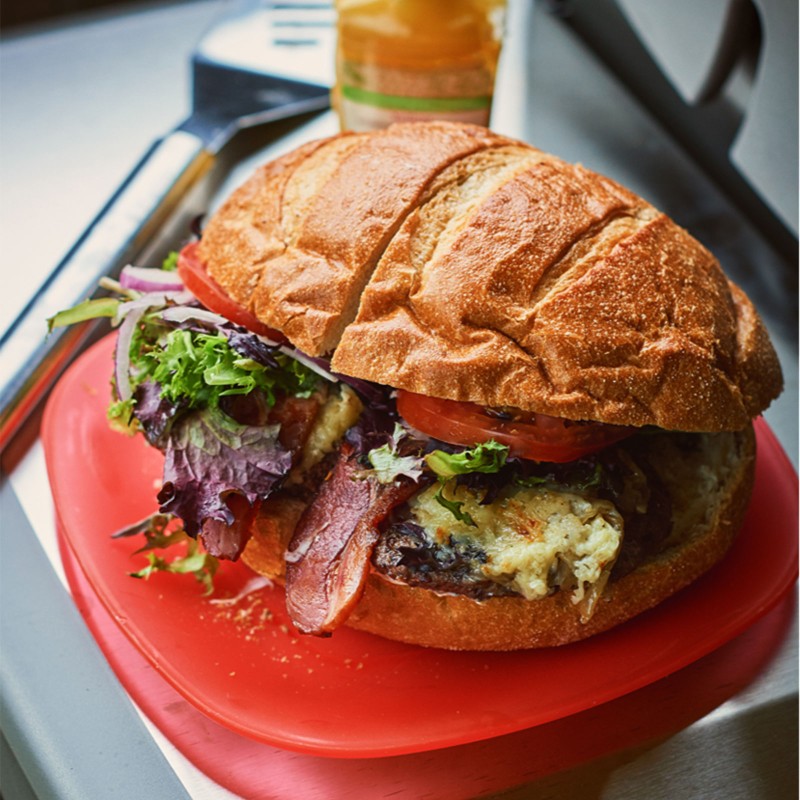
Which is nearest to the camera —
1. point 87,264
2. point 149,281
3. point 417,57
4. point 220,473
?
point 220,473

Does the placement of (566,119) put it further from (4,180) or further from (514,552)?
(514,552)

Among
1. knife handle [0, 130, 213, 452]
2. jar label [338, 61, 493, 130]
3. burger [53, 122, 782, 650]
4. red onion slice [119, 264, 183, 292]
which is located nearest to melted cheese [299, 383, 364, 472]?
burger [53, 122, 782, 650]

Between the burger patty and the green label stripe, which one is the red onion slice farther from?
the green label stripe

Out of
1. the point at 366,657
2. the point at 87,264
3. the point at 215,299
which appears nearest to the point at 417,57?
the point at 87,264

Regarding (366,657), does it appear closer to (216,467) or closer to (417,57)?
(216,467)

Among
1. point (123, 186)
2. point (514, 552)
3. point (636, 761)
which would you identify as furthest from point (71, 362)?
point (636, 761)
